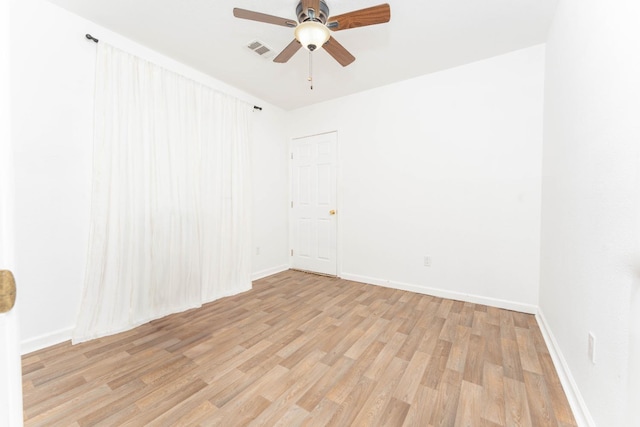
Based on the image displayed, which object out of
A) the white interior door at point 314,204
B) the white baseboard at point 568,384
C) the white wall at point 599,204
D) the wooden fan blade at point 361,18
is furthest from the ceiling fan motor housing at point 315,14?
the white baseboard at point 568,384

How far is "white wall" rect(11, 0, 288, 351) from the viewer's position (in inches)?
77.8

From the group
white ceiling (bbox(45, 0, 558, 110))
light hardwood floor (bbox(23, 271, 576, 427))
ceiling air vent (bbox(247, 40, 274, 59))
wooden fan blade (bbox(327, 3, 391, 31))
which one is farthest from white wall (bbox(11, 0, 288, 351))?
wooden fan blade (bbox(327, 3, 391, 31))

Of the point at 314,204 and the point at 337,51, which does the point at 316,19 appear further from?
the point at 314,204

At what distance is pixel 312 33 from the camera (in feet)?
5.93

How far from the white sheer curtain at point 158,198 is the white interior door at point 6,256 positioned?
2145 mm

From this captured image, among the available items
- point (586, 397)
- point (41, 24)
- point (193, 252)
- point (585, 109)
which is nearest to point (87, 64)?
point (41, 24)

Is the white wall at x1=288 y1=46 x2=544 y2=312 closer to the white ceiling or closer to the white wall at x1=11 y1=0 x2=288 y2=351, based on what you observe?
the white ceiling

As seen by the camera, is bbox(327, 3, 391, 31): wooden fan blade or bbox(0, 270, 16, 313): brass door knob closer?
bbox(0, 270, 16, 313): brass door knob

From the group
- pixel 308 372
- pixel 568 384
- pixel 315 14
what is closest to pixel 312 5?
pixel 315 14

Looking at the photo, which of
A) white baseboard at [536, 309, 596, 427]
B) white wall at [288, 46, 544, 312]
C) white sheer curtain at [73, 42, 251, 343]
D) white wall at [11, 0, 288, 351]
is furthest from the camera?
white wall at [288, 46, 544, 312]

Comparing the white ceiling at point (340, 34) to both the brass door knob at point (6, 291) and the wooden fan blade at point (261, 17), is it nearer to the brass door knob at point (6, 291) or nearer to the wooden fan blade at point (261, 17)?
the wooden fan blade at point (261, 17)

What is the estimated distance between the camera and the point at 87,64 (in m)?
2.28

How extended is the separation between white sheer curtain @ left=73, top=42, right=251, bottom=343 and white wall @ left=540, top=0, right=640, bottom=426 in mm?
3298

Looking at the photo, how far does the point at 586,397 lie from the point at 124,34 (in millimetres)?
4468
